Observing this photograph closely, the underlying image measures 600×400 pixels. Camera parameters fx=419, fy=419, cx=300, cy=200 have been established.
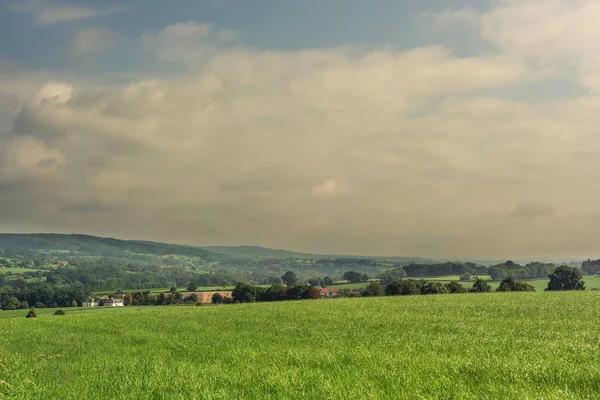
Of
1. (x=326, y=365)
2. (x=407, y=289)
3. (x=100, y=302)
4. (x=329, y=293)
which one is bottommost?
(x=100, y=302)

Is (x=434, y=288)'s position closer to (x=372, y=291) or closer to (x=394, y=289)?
(x=394, y=289)

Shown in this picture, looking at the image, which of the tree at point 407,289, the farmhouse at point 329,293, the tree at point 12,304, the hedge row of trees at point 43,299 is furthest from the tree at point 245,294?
the tree at point 12,304

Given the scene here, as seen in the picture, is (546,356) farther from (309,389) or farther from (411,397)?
(309,389)

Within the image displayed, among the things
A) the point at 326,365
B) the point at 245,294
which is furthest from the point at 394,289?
the point at 326,365

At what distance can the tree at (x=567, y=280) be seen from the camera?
4316 inches

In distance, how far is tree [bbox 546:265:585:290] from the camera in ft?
360

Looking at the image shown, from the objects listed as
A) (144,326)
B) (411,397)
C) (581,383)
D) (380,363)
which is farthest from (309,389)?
(144,326)

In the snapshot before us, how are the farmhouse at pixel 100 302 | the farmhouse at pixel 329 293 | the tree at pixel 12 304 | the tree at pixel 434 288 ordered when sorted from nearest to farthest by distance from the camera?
the tree at pixel 434 288, the farmhouse at pixel 329 293, the tree at pixel 12 304, the farmhouse at pixel 100 302

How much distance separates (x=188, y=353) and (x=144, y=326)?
16.3m

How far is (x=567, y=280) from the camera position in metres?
110

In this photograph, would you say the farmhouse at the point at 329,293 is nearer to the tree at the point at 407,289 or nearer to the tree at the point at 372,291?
the tree at the point at 372,291

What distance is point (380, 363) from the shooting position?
550 inches

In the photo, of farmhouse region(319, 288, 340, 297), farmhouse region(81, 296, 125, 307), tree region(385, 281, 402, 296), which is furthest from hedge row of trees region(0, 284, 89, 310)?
tree region(385, 281, 402, 296)

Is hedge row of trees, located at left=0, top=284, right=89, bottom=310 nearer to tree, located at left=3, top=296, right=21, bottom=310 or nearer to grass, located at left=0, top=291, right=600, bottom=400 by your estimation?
tree, located at left=3, top=296, right=21, bottom=310
